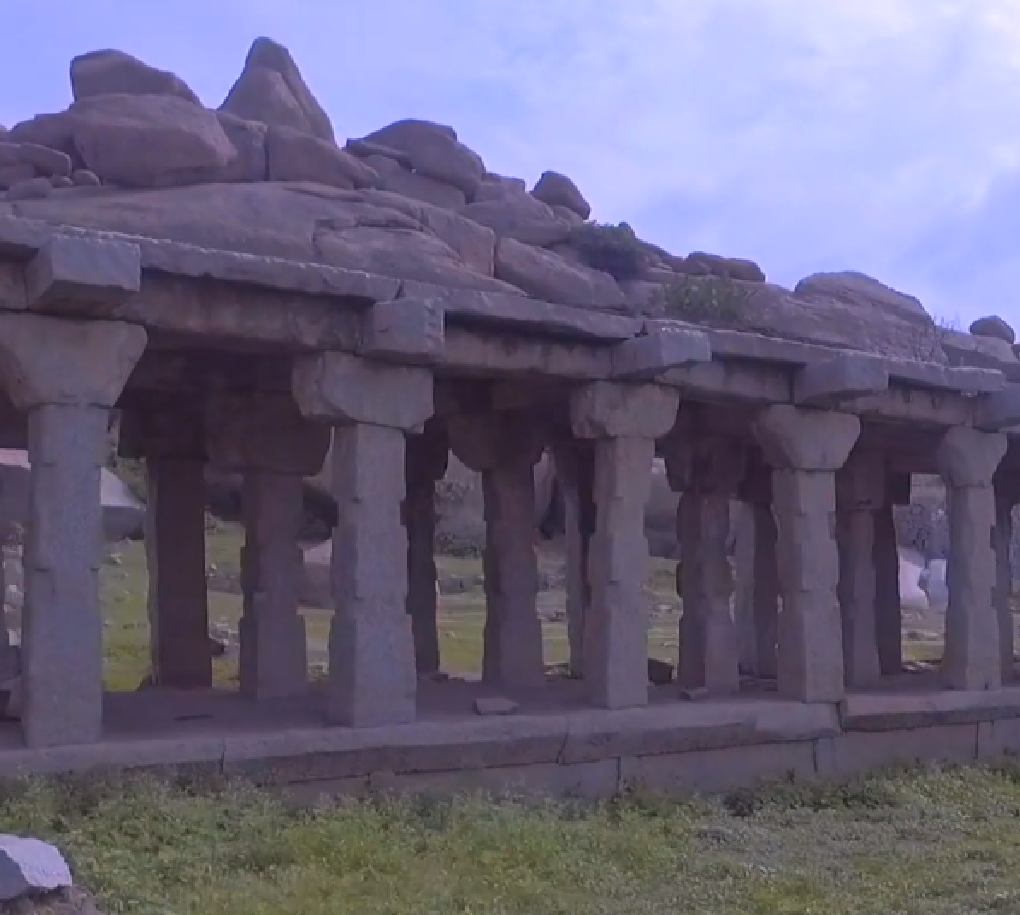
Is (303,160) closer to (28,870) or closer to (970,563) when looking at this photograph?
(970,563)

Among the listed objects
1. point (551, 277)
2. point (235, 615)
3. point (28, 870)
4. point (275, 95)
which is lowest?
point (28, 870)

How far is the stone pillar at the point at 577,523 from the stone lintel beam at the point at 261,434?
334 centimetres

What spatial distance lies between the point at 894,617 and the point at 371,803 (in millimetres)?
10088

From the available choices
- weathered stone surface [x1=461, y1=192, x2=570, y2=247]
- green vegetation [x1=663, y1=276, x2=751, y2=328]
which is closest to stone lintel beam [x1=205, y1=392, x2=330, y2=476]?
weathered stone surface [x1=461, y1=192, x2=570, y2=247]

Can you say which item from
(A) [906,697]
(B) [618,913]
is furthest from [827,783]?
(B) [618,913]

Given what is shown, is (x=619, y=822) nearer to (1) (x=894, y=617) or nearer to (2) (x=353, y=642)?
(2) (x=353, y=642)

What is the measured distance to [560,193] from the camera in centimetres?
2689

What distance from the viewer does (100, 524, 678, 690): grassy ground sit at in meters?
18.5

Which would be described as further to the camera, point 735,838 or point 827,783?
point 827,783

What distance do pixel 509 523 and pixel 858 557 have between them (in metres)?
4.60

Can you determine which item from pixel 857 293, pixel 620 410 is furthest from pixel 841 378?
pixel 857 293

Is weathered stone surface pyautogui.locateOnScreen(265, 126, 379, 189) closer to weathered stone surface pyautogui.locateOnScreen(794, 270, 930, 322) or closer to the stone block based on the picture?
the stone block

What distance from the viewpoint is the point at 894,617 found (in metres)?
17.5

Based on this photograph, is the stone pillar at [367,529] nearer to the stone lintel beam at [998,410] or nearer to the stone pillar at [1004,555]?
the stone lintel beam at [998,410]
